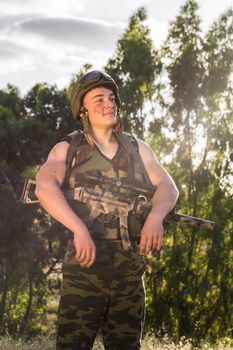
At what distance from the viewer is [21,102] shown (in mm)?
19344

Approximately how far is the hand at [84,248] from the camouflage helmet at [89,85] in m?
0.85

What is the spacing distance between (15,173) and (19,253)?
218cm

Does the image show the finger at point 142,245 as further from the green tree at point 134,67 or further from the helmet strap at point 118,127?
the green tree at point 134,67

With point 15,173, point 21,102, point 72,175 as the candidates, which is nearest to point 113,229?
point 72,175

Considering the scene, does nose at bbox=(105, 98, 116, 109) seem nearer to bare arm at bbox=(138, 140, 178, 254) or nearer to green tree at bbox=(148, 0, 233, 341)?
bare arm at bbox=(138, 140, 178, 254)

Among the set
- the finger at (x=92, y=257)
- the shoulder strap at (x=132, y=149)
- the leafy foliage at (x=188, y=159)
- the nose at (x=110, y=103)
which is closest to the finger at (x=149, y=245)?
the finger at (x=92, y=257)

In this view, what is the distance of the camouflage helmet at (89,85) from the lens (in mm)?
3828

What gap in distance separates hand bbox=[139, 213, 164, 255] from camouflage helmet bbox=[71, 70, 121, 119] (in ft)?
2.69

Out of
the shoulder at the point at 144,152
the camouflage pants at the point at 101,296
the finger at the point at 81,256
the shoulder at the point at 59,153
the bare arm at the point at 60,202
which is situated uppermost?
the shoulder at the point at 144,152

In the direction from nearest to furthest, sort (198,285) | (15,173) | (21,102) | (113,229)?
1. (113,229)
2. (198,285)
3. (15,173)
4. (21,102)

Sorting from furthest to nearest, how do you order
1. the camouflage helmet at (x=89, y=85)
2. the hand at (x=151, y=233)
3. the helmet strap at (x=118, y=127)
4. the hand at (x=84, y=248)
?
the helmet strap at (x=118, y=127) < the camouflage helmet at (x=89, y=85) < the hand at (x=151, y=233) < the hand at (x=84, y=248)

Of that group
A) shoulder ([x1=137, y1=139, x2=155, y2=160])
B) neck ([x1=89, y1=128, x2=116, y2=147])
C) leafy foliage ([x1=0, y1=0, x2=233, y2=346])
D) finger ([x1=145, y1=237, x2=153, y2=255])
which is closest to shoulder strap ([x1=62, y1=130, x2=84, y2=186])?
neck ([x1=89, y1=128, x2=116, y2=147])

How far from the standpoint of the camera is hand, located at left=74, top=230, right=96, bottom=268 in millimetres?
3475

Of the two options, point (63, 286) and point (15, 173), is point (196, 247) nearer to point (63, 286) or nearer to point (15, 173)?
point (15, 173)
